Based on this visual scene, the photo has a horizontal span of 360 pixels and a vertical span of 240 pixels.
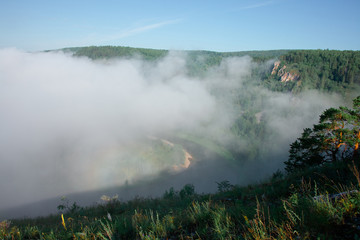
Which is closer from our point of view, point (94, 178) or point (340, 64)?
point (94, 178)

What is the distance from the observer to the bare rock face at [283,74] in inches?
5650

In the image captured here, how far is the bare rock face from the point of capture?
144m

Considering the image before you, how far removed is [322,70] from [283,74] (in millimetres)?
23827

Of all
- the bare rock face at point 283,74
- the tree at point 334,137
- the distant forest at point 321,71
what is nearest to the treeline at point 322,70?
the distant forest at point 321,71

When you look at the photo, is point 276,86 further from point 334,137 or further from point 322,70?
point 334,137

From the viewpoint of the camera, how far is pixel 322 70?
13388 centimetres

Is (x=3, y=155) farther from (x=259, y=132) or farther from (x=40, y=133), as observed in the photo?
(x=259, y=132)

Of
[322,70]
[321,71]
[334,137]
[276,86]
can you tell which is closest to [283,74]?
[276,86]

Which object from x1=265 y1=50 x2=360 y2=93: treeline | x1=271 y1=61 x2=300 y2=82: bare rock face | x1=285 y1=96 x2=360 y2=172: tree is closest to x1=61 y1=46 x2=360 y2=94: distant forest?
x1=265 y1=50 x2=360 y2=93: treeline

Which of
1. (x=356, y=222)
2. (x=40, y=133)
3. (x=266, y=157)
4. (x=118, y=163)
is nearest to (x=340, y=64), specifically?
(x=266, y=157)

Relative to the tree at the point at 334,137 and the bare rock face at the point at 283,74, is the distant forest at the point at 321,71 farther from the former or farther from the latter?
the tree at the point at 334,137

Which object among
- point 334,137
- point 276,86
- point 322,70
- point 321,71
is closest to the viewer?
point 334,137

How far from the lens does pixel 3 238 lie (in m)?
4.37

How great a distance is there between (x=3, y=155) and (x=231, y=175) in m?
132
